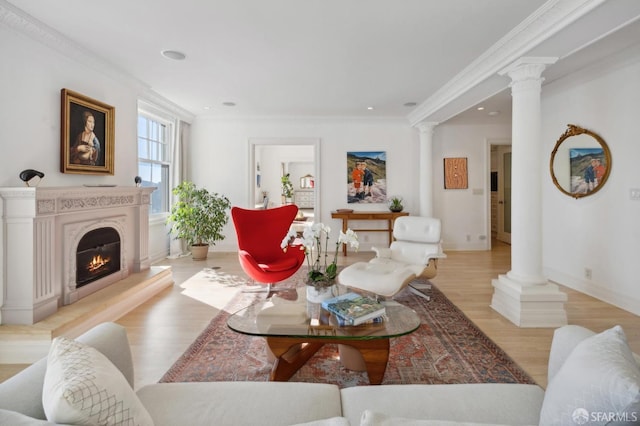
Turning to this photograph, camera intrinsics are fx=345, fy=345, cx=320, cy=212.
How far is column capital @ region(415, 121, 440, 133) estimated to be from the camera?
6.34 meters

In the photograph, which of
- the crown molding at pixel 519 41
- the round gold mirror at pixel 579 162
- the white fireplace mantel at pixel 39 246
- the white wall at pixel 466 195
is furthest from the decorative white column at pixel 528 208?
the white fireplace mantel at pixel 39 246

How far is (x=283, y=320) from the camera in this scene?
7.22 feet

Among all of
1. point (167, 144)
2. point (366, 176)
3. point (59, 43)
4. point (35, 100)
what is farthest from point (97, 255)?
point (366, 176)

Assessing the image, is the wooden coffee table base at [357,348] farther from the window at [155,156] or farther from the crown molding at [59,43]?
the window at [155,156]

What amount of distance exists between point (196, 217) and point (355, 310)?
175 inches

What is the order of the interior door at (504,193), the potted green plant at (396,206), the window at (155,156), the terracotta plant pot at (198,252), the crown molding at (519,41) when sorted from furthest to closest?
the interior door at (504,193) → the potted green plant at (396,206) → the terracotta plant pot at (198,252) → the window at (155,156) → the crown molding at (519,41)

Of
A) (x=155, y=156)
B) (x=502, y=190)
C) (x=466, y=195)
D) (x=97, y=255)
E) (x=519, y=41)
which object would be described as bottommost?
(x=97, y=255)

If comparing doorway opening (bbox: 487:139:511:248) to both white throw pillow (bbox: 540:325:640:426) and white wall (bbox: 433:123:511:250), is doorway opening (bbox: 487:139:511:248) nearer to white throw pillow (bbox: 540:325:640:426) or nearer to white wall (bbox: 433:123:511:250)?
white wall (bbox: 433:123:511:250)

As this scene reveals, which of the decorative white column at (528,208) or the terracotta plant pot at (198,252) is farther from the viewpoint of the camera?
the terracotta plant pot at (198,252)

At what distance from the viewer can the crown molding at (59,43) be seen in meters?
2.70

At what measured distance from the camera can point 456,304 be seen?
12.2 ft

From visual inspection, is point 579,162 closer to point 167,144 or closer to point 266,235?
point 266,235

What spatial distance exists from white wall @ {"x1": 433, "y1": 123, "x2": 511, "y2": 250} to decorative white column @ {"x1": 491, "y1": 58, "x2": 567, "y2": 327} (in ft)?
12.0

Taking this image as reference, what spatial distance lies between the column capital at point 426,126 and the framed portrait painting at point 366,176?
825mm
